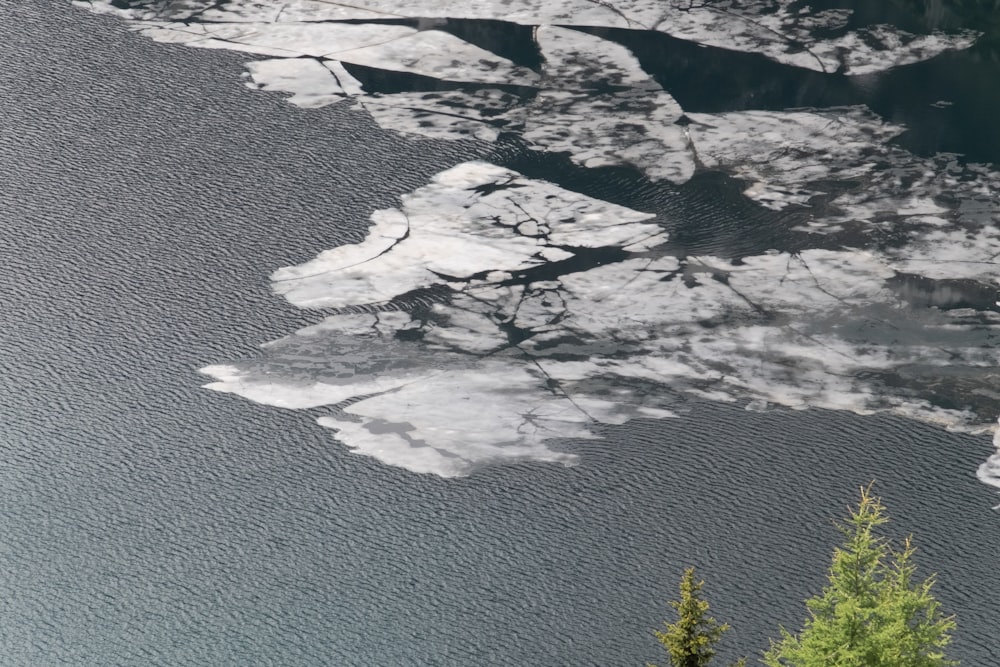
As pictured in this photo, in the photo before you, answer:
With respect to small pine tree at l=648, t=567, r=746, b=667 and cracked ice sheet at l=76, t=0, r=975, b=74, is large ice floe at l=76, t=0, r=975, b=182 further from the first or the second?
small pine tree at l=648, t=567, r=746, b=667

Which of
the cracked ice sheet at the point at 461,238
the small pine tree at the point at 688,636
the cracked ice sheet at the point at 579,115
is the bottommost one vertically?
the cracked ice sheet at the point at 461,238

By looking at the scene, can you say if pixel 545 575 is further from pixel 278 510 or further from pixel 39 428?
pixel 39 428

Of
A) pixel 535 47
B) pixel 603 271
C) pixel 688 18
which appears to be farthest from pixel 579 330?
pixel 688 18

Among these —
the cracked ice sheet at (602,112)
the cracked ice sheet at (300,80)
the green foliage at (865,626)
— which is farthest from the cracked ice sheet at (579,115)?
the green foliage at (865,626)

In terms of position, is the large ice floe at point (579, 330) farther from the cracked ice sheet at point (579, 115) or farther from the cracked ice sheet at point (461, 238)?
the cracked ice sheet at point (579, 115)

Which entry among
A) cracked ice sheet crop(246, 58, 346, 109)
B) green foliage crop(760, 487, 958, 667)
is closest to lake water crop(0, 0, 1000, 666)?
cracked ice sheet crop(246, 58, 346, 109)

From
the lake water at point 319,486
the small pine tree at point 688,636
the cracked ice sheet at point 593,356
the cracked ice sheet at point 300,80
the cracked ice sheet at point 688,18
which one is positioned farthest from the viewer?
the cracked ice sheet at point 688,18

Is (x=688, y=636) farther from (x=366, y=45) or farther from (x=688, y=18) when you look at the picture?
(x=688, y=18)
